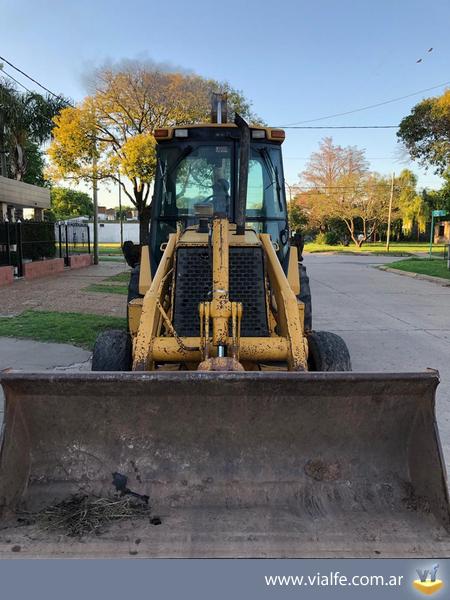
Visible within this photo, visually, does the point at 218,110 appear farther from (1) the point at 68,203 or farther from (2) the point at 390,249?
(1) the point at 68,203

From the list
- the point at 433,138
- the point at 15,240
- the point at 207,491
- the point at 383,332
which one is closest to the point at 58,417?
the point at 207,491

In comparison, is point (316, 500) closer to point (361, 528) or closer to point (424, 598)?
point (361, 528)

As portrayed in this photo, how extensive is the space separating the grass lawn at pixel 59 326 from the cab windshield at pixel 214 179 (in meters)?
3.08

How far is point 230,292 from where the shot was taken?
430 centimetres

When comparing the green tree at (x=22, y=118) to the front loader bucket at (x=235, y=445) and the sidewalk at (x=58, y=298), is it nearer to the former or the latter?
the sidewalk at (x=58, y=298)

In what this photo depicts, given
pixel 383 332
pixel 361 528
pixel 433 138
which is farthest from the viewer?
pixel 433 138

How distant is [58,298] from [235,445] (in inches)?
421

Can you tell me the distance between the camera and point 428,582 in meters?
2.61

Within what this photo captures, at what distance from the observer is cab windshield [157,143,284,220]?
5574 millimetres

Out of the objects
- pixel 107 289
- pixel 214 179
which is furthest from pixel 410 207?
pixel 214 179

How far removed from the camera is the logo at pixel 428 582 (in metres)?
2.61

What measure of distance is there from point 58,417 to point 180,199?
3198mm

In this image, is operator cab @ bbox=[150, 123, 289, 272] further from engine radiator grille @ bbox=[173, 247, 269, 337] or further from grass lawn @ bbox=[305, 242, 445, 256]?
grass lawn @ bbox=[305, 242, 445, 256]

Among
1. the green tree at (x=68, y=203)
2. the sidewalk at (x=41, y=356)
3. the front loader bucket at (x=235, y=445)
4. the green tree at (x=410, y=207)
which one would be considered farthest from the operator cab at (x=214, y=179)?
the green tree at (x=68, y=203)
